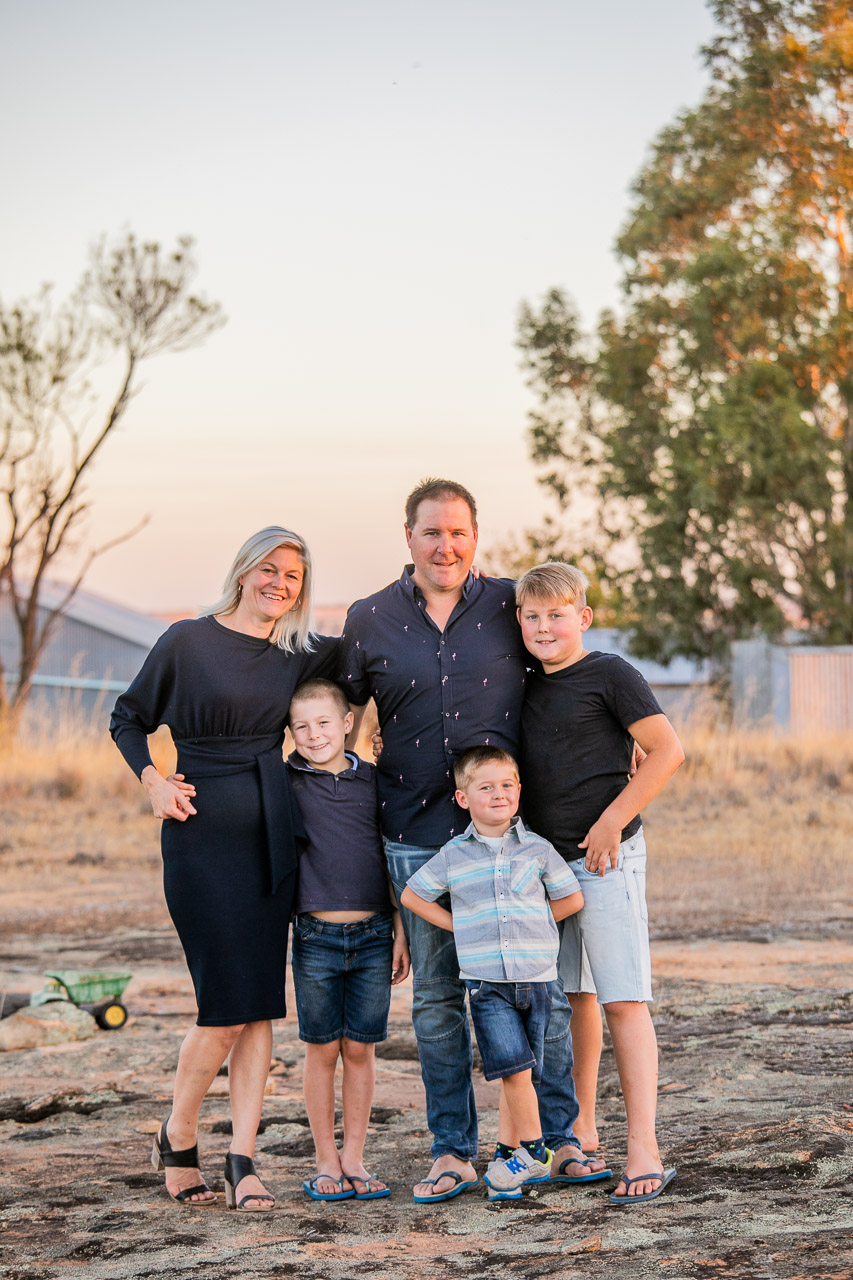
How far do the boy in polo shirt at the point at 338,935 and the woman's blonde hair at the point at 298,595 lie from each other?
159 mm

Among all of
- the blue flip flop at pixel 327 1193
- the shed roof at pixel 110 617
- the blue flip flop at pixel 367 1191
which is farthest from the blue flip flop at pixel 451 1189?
the shed roof at pixel 110 617

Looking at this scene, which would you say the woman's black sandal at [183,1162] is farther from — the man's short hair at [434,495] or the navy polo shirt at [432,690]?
the man's short hair at [434,495]

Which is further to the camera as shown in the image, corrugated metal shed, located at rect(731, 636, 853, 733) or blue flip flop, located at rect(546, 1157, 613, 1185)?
corrugated metal shed, located at rect(731, 636, 853, 733)

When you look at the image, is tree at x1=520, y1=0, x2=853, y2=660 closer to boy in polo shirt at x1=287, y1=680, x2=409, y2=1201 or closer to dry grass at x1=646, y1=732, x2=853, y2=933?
dry grass at x1=646, y1=732, x2=853, y2=933

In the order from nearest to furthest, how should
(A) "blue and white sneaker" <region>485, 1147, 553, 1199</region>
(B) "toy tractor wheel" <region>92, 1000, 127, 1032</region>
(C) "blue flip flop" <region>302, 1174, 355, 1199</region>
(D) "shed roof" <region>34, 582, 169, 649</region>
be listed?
(A) "blue and white sneaker" <region>485, 1147, 553, 1199</region>
(C) "blue flip flop" <region>302, 1174, 355, 1199</region>
(B) "toy tractor wheel" <region>92, 1000, 127, 1032</region>
(D) "shed roof" <region>34, 582, 169, 649</region>

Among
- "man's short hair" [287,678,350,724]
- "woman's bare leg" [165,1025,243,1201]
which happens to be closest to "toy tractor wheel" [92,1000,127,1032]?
"woman's bare leg" [165,1025,243,1201]

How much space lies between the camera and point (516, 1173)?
12.5 feet

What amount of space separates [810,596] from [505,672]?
1941 cm

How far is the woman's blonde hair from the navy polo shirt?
17cm

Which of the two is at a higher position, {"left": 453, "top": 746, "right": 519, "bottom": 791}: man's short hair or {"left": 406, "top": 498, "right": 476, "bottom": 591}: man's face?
{"left": 406, "top": 498, "right": 476, "bottom": 591}: man's face

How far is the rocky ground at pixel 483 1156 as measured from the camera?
3.30m

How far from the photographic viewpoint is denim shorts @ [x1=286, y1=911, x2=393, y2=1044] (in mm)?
4117

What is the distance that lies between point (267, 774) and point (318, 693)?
304 millimetres

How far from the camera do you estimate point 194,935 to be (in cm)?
408
